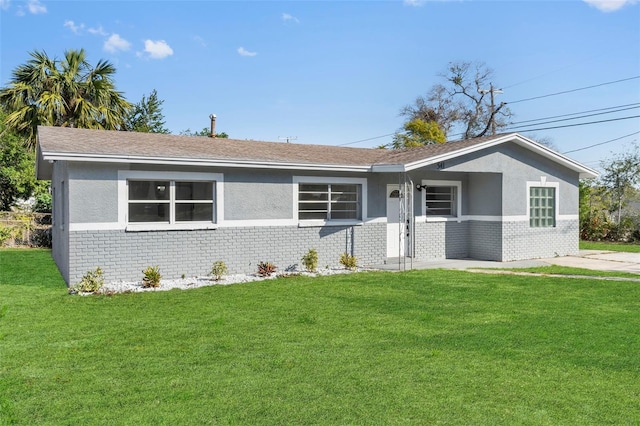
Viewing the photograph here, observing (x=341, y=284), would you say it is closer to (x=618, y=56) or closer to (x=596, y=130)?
(x=618, y=56)

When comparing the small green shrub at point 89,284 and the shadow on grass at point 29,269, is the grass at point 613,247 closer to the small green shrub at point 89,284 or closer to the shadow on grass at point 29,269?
the small green shrub at point 89,284

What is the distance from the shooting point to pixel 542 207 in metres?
17.0

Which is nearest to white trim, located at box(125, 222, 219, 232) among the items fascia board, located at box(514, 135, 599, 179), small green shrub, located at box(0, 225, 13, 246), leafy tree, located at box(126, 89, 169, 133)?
fascia board, located at box(514, 135, 599, 179)

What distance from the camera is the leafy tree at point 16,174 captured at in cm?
2397

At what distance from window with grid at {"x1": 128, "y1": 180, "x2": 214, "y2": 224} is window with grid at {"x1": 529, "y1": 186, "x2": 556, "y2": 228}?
10.2 m

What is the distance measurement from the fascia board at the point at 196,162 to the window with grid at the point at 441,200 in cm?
304

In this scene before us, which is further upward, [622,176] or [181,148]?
[622,176]

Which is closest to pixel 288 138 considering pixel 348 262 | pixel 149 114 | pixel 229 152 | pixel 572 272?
pixel 149 114

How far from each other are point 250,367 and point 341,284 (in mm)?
5986

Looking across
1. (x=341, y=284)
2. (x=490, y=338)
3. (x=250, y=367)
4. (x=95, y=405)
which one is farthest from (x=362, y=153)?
(x=95, y=405)

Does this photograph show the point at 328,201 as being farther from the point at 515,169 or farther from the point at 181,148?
the point at 515,169

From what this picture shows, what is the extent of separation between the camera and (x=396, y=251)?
631 inches

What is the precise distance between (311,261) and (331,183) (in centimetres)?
230

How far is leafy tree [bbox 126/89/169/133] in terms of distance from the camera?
110 feet
